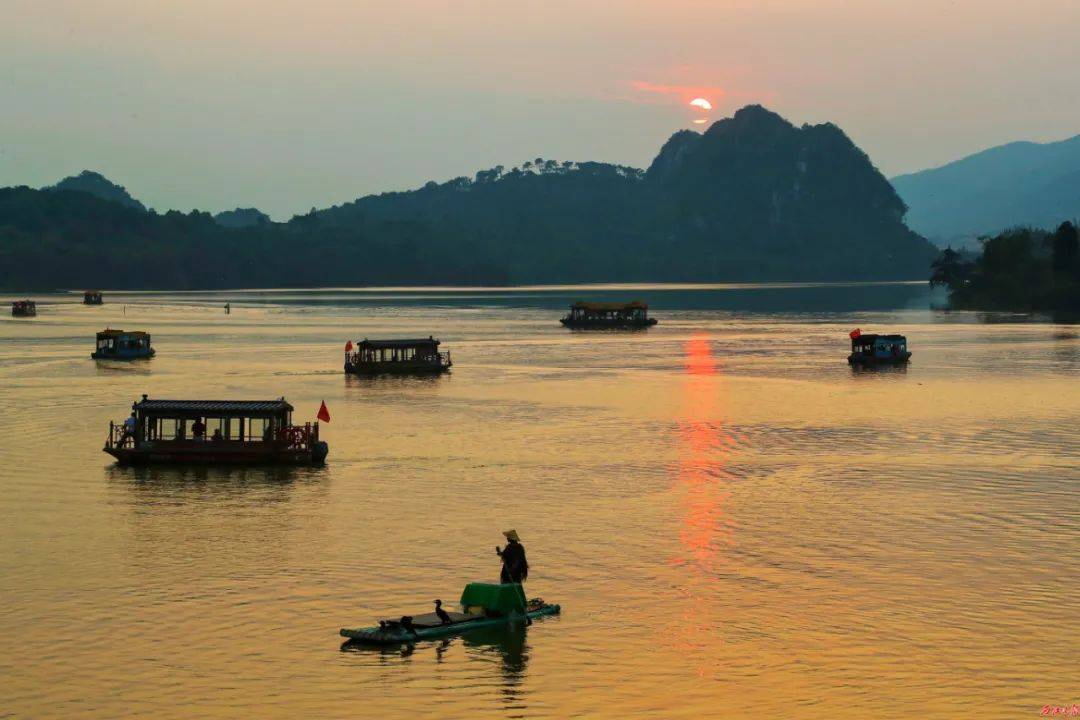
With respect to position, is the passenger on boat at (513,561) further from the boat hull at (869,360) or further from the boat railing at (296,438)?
the boat hull at (869,360)

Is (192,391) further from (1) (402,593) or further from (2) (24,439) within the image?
(1) (402,593)

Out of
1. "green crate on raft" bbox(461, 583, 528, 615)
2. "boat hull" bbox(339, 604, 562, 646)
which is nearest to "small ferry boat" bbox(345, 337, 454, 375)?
"green crate on raft" bbox(461, 583, 528, 615)

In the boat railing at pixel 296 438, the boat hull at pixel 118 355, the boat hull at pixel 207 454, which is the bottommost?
the boat hull at pixel 207 454

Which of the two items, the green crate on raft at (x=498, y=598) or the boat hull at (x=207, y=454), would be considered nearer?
the green crate on raft at (x=498, y=598)

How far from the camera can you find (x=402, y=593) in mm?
42219

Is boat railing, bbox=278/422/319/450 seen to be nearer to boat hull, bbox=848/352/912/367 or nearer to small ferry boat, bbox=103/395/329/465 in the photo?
small ferry boat, bbox=103/395/329/465

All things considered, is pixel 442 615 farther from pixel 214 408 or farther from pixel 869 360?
pixel 869 360

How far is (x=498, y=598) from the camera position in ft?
125

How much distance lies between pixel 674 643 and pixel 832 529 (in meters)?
16.3

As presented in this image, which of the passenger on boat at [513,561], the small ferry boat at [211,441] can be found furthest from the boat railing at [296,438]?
the passenger on boat at [513,561]

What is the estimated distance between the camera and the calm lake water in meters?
33.9

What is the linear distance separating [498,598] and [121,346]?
115 metres

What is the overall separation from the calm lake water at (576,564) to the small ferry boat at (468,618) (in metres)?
0.55

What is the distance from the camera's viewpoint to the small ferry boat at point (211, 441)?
6644 cm
